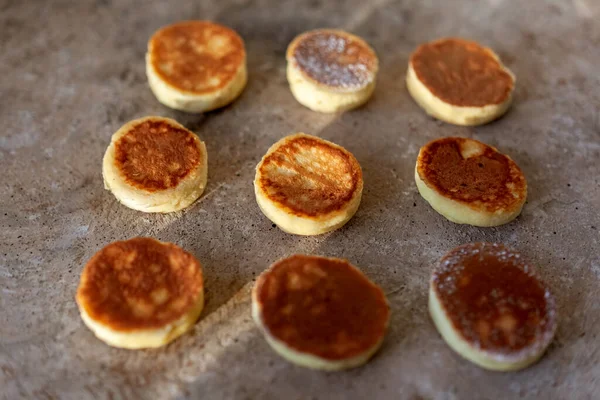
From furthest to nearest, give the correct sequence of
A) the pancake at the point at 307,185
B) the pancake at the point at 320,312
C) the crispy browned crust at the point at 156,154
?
the crispy browned crust at the point at 156,154 < the pancake at the point at 307,185 < the pancake at the point at 320,312

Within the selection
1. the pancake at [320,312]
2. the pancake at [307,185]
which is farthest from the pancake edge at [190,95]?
the pancake at [320,312]

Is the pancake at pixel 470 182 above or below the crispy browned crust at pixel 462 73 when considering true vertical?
below

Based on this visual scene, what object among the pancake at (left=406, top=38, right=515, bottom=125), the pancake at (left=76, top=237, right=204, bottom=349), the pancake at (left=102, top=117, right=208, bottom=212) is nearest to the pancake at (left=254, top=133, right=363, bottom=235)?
the pancake at (left=102, top=117, right=208, bottom=212)

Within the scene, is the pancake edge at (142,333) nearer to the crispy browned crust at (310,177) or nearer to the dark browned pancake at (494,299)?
the crispy browned crust at (310,177)

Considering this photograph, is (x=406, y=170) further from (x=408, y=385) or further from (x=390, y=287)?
(x=408, y=385)

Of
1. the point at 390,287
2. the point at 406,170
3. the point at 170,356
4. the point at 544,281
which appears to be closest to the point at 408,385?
the point at 390,287

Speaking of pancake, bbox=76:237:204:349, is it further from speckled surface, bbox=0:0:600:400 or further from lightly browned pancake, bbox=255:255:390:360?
lightly browned pancake, bbox=255:255:390:360

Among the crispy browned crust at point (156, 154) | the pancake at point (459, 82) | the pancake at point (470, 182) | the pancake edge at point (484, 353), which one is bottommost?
the pancake edge at point (484, 353)
